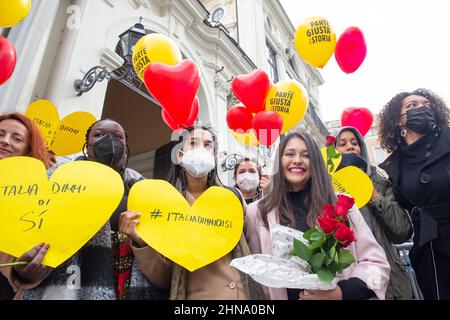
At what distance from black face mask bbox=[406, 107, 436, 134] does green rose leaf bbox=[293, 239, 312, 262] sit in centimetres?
167

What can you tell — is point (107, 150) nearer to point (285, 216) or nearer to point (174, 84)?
point (174, 84)

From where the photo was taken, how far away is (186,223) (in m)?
1.42

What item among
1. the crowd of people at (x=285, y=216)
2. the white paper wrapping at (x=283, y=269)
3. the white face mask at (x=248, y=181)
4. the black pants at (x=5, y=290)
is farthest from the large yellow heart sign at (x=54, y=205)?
the white face mask at (x=248, y=181)

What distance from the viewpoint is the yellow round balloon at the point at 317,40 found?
3754 millimetres

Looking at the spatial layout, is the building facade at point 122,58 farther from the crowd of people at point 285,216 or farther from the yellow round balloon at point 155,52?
the crowd of people at point 285,216

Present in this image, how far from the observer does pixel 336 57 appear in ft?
12.8

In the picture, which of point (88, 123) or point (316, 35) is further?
point (316, 35)

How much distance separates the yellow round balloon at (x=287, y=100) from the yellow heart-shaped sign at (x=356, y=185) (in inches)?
59.0

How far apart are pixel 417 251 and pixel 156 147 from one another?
22.5 ft

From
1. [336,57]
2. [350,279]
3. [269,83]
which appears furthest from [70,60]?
[350,279]

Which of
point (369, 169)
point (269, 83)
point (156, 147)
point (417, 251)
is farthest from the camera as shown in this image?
point (156, 147)

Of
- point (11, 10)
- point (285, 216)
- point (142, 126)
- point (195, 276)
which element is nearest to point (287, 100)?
point (285, 216)
